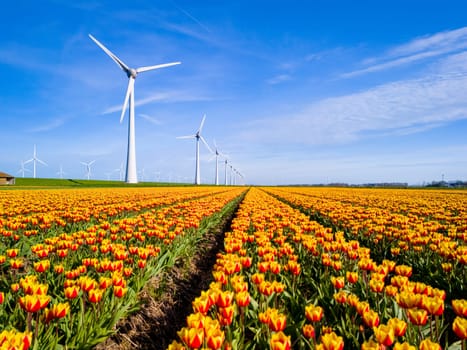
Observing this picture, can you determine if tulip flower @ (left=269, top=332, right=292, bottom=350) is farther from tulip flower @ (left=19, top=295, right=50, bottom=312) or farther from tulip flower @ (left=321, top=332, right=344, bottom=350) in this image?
tulip flower @ (left=19, top=295, right=50, bottom=312)

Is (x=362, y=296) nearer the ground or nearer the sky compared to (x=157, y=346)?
nearer the sky

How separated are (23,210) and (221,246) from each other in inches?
333

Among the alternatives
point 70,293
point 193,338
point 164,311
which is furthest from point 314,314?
point 164,311

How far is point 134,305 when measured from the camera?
4.45 meters

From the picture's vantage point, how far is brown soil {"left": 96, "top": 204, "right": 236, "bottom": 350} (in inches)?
152

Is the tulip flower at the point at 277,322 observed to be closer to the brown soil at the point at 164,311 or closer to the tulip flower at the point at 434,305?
the tulip flower at the point at 434,305

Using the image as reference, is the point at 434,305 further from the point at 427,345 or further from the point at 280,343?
the point at 280,343

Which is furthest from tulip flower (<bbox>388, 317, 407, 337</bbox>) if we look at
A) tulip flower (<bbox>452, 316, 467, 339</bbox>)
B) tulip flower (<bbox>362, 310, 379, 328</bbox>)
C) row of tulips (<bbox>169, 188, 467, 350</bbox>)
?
tulip flower (<bbox>452, 316, 467, 339</bbox>)

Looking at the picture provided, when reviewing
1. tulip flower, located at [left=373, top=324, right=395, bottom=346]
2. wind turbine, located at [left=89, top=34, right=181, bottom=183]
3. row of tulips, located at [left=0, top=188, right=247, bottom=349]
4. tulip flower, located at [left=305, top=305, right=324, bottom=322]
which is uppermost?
wind turbine, located at [left=89, top=34, right=181, bottom=183]

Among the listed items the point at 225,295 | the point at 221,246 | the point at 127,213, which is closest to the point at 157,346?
the point at 225,295

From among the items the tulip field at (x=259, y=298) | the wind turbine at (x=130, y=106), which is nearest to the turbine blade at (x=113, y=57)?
the wind turbine at (x=130, y=106)

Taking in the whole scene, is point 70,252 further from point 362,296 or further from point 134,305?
point 362,296

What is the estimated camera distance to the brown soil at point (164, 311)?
12.6 feet

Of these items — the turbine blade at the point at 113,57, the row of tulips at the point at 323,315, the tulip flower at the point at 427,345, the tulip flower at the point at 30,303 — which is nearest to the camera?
the tulip flower at the point at 427,345
